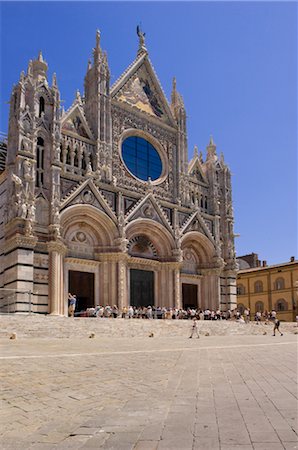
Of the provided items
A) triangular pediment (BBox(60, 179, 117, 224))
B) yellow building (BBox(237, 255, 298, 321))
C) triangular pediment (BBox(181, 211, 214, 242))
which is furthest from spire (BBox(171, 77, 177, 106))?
yellow building (BBox(237, 255, 298, 321))

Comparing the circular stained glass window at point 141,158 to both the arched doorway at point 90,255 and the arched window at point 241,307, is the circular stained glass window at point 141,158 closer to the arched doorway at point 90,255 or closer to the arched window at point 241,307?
the arched doorway at point 90,255

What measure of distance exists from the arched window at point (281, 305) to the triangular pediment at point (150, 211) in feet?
82.2

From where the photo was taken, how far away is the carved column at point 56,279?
2819 centimetres

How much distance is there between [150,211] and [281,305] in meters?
27.4

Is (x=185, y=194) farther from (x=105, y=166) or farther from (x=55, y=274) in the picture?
(x=55, y=274)

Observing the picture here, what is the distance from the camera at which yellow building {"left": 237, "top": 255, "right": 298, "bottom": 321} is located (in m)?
54.4

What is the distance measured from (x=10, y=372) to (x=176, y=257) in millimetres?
25849

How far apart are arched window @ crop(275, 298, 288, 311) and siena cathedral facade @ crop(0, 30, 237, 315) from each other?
54.9ft

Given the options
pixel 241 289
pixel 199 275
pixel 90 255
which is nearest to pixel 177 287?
pixel 199 275

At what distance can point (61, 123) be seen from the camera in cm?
3228

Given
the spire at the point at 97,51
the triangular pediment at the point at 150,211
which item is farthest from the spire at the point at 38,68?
the triangular pediment at the point at 150,211

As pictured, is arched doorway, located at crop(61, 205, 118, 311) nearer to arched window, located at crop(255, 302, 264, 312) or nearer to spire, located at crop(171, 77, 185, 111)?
spire, located at crop(171, 77, 185, 111)

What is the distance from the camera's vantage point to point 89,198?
3158 cm

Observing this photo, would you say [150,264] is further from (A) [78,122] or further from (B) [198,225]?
(A) [78,122]
